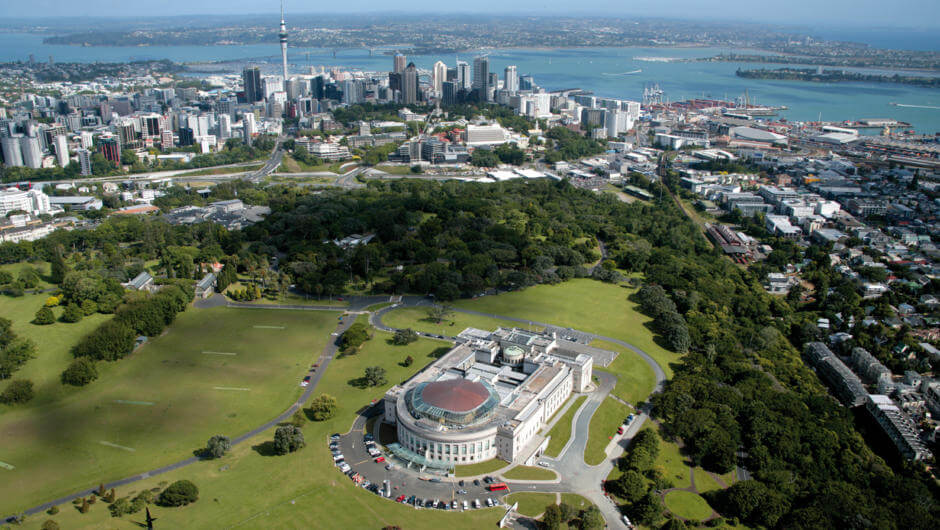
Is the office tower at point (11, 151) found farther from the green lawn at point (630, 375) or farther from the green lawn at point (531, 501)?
the green lawn at point (531, 501)

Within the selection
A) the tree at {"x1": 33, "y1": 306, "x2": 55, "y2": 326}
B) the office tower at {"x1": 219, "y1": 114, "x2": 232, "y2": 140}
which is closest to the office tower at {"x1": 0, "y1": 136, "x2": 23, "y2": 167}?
the office tower at {"x1": 219, "y1": 114, "x2": 232, "y2": 140}

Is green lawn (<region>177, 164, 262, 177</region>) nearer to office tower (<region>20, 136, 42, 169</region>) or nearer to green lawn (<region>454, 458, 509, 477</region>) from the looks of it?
office tower (<region>20, 136, 42, 169</region>)

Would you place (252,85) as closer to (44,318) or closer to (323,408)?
(44,318)

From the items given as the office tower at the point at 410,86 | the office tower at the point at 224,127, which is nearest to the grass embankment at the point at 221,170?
the office tower at the point at 224,127

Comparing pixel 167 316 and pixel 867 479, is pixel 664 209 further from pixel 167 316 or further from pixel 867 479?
pixel 167 316

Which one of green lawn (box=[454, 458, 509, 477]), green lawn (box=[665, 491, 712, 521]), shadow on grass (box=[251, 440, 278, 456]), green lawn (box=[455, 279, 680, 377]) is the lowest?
green lawn (box=[665, 491, 712, 521])

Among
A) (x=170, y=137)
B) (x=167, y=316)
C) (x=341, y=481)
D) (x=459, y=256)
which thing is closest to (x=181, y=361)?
(x=167, y=316)
